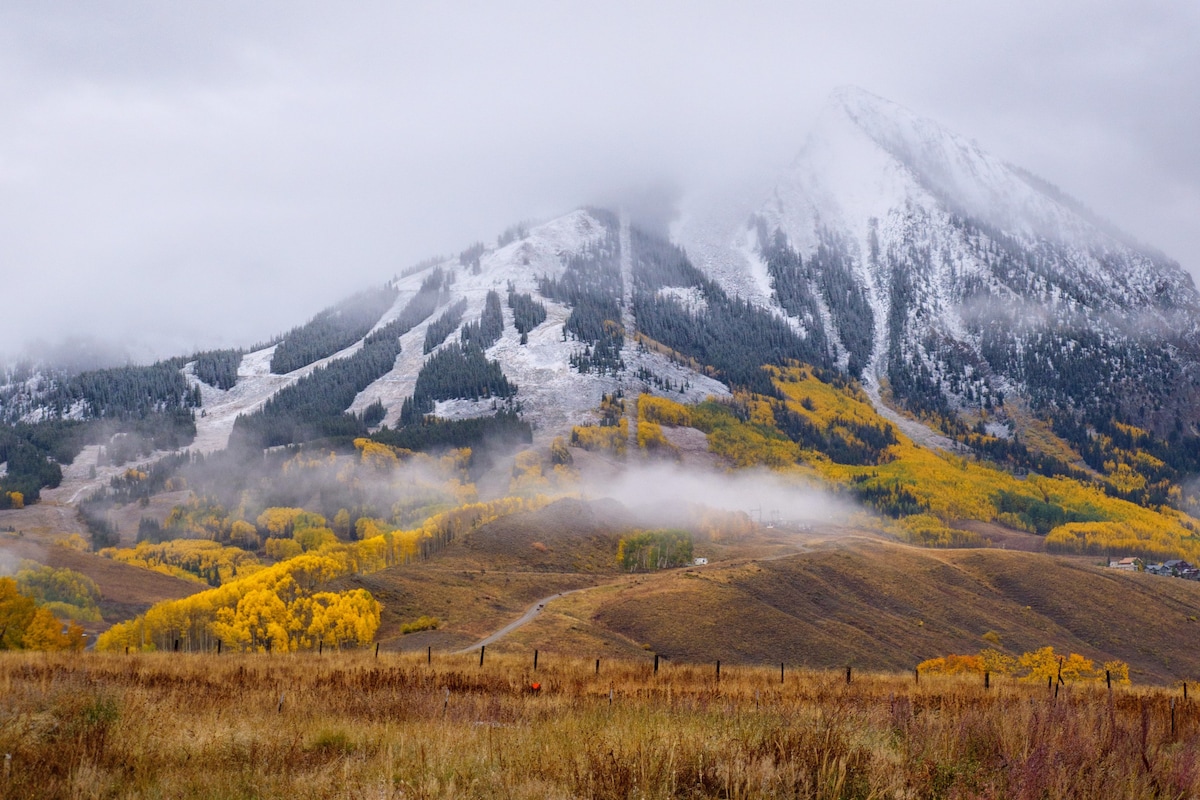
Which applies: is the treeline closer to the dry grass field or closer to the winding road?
the dry grass field

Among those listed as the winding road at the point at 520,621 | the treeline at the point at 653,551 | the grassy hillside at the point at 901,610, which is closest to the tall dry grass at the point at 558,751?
the winding road at the point at 520,621

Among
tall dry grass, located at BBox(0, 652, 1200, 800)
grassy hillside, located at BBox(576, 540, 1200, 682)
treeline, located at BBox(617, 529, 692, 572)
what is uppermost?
tall dry grass, located at BBox(0, 652, 1200, 800)

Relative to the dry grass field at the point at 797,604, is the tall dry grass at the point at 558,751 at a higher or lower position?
higher

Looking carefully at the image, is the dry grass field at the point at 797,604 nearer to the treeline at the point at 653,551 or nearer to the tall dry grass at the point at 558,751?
the treeline at the point at 653,551

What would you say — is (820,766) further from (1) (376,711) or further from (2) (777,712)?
(1) (376,711)

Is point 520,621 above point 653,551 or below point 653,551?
below

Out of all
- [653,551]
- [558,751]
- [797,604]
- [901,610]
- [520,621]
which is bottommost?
[901,610]

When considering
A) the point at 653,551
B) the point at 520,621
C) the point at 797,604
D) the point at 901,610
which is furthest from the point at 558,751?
the point at 653,551

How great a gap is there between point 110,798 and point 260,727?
390cm

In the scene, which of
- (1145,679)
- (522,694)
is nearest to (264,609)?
(522,694)

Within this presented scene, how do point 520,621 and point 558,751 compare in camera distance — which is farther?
point 520,621

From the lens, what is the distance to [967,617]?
380 ft

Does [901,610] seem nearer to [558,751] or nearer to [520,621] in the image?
[520,621]

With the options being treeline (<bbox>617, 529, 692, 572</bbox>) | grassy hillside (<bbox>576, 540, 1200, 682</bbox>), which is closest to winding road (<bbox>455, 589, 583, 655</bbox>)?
grassy hillside (<bbox>576, 540, 1200, 682</bbox>)
